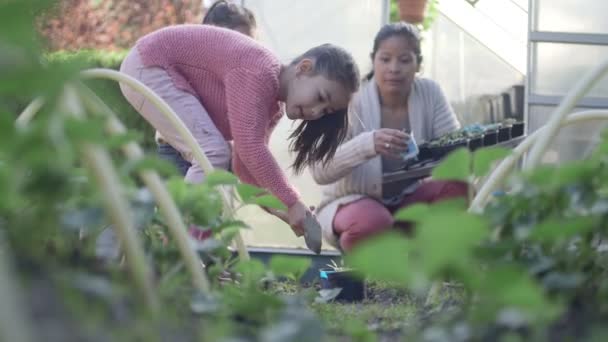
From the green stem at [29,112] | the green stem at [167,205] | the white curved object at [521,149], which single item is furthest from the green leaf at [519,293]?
the green stem at [29,112]

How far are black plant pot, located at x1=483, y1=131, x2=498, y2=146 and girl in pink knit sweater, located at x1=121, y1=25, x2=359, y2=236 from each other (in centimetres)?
69

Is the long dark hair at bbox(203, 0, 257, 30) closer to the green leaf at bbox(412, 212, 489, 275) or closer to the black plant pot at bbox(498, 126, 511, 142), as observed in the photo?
the black plant pot at bbox(498, 126, 511, 142)

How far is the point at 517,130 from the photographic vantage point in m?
4.29

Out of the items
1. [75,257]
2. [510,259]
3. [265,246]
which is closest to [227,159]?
[265,246]

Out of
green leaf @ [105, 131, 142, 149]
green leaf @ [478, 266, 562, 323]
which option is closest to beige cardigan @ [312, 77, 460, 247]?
green leaf @ [105, 131, 142, 149]

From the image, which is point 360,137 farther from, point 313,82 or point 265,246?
point 265,246

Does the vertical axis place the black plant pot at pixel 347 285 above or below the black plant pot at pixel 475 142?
below

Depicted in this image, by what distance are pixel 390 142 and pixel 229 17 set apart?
2.90ft

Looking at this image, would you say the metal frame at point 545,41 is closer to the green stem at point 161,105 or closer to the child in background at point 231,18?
the child in background at point 231,18

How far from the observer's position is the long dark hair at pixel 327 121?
3244 mm

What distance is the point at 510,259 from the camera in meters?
1.50

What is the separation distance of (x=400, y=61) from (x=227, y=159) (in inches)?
37.3

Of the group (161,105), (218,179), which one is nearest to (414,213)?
(218,179)

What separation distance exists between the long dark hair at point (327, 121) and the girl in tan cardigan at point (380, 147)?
0.21 metres
